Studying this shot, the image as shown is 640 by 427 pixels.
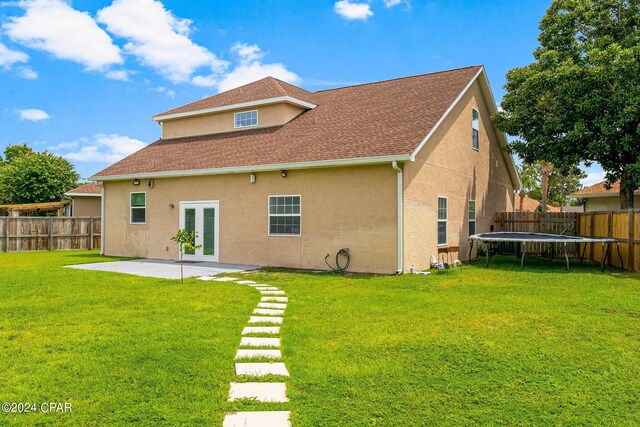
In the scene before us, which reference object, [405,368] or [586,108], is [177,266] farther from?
[586,108]

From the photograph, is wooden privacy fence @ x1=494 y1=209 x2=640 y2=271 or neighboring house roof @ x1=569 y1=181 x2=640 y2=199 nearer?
wooden privacy fence @ x1=494 y1=209 x2=640 y2=271

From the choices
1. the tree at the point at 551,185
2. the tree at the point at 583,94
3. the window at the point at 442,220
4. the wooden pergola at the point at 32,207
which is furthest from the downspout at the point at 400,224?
the tree at the point at 551,185

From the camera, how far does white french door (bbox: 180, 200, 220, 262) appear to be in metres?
14.5

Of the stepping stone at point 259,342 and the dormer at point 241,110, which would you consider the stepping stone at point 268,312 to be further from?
the dormer at point 241,110

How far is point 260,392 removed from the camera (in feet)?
13.0

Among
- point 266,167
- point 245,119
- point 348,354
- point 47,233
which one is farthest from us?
point 47,233

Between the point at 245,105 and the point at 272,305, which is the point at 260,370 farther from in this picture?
the point at 245,105

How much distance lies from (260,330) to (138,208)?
39.5 ft

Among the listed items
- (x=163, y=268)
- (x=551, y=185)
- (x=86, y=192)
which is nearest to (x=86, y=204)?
(x=86, y=192)

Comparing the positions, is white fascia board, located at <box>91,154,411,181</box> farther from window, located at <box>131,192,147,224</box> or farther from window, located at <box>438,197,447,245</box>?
window, located at <box>438,197,447,245</box>

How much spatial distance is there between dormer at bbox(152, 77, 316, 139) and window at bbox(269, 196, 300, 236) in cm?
429

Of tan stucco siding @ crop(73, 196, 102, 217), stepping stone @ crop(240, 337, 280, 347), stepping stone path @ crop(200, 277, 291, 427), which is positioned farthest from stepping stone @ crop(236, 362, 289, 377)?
tan stucco siding @ crop(73, 196, 102, 217)

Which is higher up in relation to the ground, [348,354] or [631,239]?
[631,239]

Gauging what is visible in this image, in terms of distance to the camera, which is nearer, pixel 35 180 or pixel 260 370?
pixel 260 370
